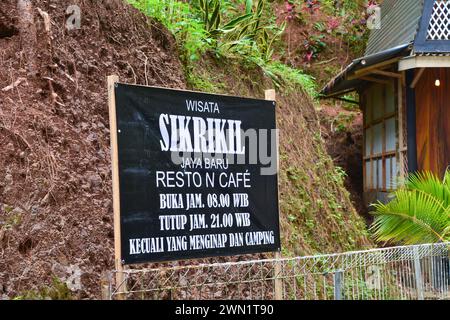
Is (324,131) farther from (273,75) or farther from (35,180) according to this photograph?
(35,180)

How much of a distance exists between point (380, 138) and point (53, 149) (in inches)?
485

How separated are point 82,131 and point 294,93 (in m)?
6.46

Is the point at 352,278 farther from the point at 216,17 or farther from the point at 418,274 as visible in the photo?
the point at 216,17

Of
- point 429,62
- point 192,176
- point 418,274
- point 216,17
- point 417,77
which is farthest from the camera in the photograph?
point 417,77

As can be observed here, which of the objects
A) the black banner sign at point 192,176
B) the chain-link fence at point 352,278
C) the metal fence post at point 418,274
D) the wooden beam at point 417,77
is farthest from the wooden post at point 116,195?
the wooden beam at point 417,77

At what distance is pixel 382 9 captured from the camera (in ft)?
72.6

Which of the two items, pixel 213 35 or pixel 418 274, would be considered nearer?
pixel 418 274

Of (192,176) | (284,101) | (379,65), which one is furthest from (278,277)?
(379,65)

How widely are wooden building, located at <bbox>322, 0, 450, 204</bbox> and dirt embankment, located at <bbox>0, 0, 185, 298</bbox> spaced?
791 centimetres

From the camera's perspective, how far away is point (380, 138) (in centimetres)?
1797

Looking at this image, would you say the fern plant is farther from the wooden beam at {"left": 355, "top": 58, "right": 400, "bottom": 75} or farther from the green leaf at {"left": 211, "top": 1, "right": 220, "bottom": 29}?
the wooden beam at {"left": 355, "top": 58, "right": 400, "bottom": 75}

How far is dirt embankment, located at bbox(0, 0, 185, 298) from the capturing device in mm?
6344

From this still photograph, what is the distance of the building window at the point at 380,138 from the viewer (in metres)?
16.7

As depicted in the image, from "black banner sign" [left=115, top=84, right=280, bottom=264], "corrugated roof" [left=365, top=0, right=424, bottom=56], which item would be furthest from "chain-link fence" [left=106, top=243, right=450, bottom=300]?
"corrugated roof" [left=365, top=0, right=424, bottom=56]
